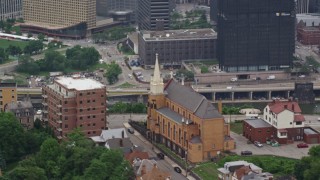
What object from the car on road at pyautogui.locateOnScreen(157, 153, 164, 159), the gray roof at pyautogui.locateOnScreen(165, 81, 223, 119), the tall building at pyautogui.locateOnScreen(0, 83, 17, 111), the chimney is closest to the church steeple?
the gray roof at pyautogui.locateOnScreen(165, 81, 223, 119)

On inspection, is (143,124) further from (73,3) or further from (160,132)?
(73,3)

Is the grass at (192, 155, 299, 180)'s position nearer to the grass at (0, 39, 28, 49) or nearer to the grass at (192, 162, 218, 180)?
the grass at (192, 162, 218, 180)

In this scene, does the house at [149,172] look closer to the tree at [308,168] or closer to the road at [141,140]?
the road at [141,140]

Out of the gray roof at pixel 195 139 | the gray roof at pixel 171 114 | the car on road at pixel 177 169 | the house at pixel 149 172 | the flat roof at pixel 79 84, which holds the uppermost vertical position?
the flat roof at pixel 79 84

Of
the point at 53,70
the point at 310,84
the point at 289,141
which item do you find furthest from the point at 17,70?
the point at 289,141

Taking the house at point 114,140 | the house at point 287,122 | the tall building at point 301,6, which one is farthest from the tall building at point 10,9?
the house at point 287,122

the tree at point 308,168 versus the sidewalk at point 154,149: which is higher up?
the tree at point 308,168
